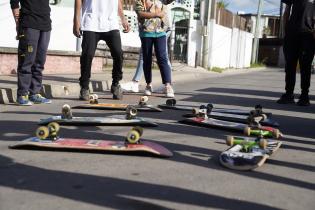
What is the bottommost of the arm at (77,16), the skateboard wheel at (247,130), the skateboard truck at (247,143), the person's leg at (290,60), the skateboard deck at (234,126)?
the skateboard deck at (234,126)

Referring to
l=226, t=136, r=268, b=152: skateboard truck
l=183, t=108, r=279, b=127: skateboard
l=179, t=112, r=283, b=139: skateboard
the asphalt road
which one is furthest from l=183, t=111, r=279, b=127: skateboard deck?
l=226, t=136, r=268, b=152: skateboard truck

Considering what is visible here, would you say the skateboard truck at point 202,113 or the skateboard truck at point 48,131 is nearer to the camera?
the skateboard truck at point 48,131

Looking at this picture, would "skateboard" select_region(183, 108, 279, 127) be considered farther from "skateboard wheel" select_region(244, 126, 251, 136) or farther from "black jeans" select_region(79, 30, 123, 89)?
"black jeans" select_region(79, 30, 123, 89)

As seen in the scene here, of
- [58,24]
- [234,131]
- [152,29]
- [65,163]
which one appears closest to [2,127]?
[65,163]

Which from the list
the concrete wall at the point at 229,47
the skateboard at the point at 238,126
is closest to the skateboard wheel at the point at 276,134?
the skateboard at the point at 238,126

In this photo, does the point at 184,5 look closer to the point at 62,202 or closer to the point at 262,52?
the point at 62,202

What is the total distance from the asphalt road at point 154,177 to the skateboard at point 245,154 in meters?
0.06

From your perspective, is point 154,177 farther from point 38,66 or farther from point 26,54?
point 38,66

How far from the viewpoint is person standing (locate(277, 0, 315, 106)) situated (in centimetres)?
767

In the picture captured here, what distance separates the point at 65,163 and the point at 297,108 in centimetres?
474

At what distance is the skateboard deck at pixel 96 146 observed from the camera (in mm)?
3834

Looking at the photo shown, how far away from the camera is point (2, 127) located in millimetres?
4984

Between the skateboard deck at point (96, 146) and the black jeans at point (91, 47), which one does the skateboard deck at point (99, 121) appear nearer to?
the skateboard deck at point (96, 146)

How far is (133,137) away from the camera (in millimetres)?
3857
